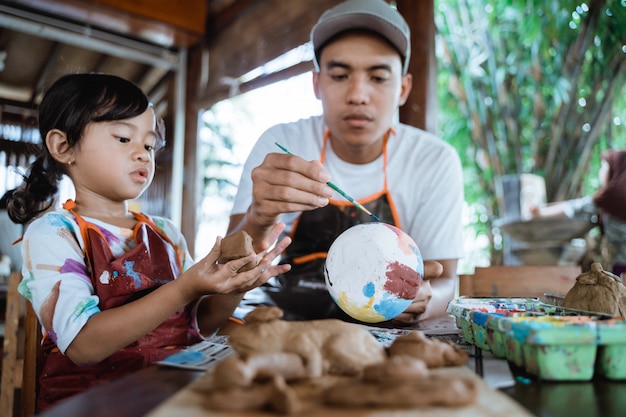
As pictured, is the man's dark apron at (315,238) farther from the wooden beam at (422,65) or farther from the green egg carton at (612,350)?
the green egg carton at (612,350)

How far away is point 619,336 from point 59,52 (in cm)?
652

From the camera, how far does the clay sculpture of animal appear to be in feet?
2.75

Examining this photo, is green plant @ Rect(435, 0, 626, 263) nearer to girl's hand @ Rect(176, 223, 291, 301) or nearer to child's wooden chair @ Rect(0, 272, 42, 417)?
girl's hand @ Rect(176, 223, 291, 301)

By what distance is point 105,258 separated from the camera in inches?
60.0

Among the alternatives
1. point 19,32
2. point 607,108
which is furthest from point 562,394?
point 19,32

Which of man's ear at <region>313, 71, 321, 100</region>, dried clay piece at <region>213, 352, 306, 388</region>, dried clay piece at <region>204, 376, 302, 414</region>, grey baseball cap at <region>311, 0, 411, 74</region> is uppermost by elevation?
grey baseball cap at <region>311, 0, 411, 74</region>

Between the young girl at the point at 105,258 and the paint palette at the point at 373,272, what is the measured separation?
0.21 meters

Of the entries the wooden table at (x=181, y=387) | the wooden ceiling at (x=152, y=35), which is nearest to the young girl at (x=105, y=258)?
the wooden table at (x=181, y=387)

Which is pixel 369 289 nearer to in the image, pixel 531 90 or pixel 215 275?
pixel 215 275

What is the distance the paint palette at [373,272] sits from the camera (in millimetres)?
1276

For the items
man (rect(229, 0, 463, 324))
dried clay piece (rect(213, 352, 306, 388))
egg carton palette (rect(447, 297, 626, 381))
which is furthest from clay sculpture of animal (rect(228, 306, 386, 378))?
man (rect(229, 0, 463, 324))

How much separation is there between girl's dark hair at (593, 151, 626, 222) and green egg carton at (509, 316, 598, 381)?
3.23 metres

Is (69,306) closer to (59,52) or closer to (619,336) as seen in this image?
(619,336)

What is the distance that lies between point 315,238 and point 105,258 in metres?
1.08
